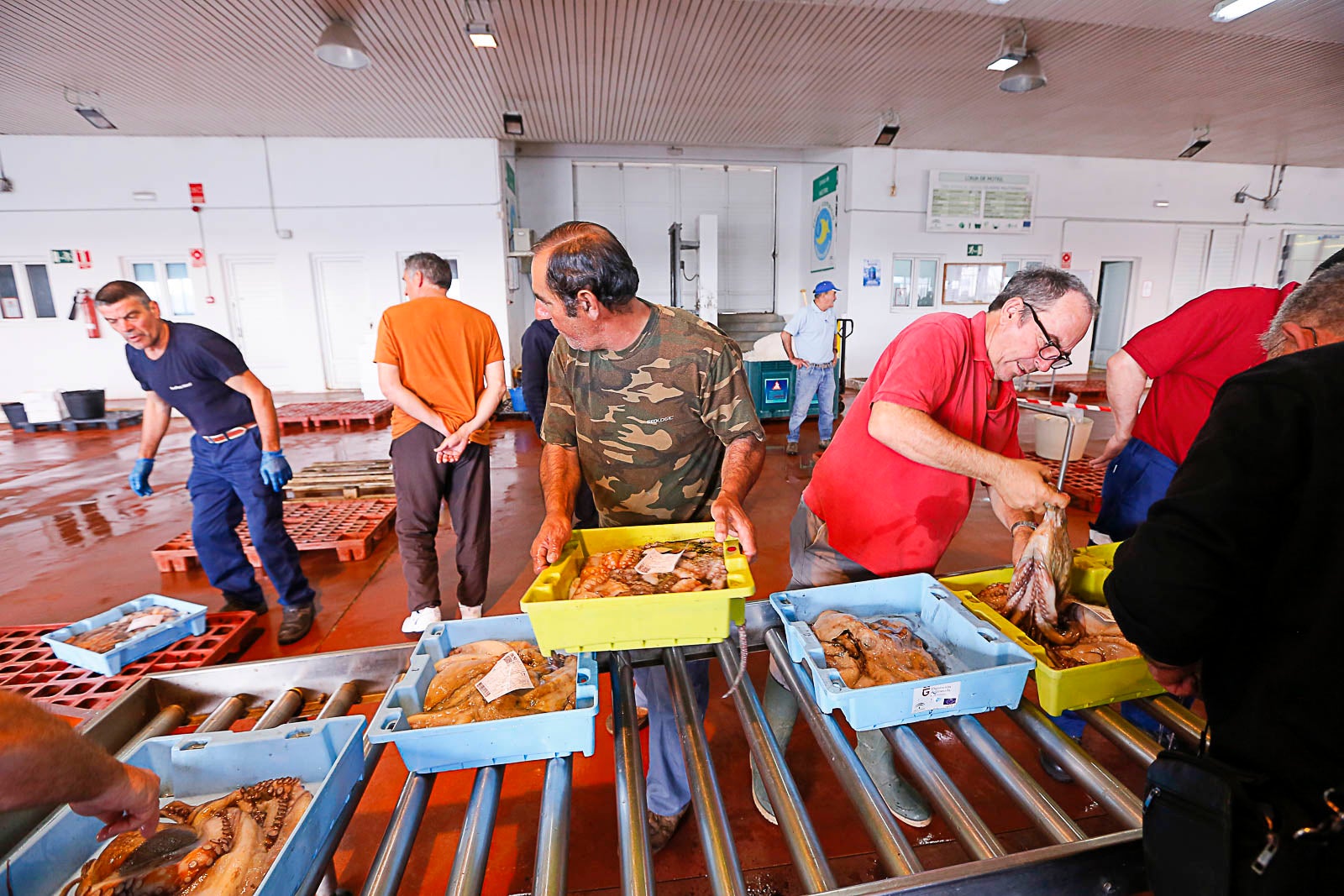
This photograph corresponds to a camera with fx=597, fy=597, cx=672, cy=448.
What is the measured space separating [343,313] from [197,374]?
25.6ft

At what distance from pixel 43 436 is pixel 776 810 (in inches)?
447

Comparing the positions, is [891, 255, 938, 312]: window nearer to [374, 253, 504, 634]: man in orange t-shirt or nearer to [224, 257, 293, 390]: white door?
[374, 253, 504, 634]: man in orange t-shirt

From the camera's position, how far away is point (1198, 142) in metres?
9.39

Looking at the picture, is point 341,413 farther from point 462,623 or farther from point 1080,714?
point 1080,714

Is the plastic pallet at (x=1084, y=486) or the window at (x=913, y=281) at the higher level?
the window at (x=913, y=281)

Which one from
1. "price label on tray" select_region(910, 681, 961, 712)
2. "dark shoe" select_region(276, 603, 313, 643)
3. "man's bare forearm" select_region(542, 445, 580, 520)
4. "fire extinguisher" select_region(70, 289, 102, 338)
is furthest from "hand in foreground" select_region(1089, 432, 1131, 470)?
"fire extinguisher" select_region(70, 289, 102, 338)

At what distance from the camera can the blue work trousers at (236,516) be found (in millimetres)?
3039

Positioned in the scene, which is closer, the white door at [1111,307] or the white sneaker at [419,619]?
the white sneaker at [419,619]

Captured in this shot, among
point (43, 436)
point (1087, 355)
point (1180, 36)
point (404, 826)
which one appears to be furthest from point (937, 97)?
point (43, 436)

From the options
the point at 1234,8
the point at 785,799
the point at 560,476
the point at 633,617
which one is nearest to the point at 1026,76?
the point at 1234,8

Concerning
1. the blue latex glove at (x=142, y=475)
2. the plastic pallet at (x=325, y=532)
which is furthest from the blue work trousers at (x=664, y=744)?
the blue latex glove at (x=142, y=475)

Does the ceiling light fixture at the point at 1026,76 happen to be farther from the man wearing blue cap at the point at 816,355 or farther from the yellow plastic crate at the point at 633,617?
the yellow plastic crate at the point at 633,617

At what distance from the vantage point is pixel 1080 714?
1239 mm

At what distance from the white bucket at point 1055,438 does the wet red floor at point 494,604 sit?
1.12 metres
